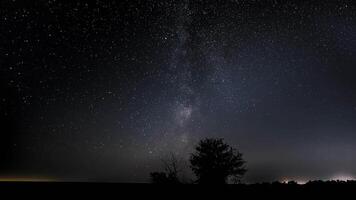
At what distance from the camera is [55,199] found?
511cm

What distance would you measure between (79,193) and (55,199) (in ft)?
1.55

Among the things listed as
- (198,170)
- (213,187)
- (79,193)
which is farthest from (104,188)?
(198,170)

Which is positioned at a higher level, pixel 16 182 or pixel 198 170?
pixel 198 170

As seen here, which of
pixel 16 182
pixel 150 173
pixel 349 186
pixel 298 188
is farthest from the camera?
pixel 150 173

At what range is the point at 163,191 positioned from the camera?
6.19 m

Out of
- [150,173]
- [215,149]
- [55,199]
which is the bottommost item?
[55,199]

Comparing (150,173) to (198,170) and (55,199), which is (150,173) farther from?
(55,199)

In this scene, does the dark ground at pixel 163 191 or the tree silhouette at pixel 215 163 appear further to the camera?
the tree silhouette at pixel 215 163

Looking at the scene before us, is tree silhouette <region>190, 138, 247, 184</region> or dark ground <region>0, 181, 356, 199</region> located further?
tree silhouette <region>190, 138, 247, 184</region>

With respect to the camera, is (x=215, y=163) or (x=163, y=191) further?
(x=215, y=163)

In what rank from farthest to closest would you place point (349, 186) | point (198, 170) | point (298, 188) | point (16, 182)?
point (198, 170) < point (349, 186) < point (298, 188) < point (16, 182)

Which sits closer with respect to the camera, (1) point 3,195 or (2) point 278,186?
(1) point 3,195

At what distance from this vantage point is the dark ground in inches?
207

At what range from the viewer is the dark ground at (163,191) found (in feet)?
17.3
